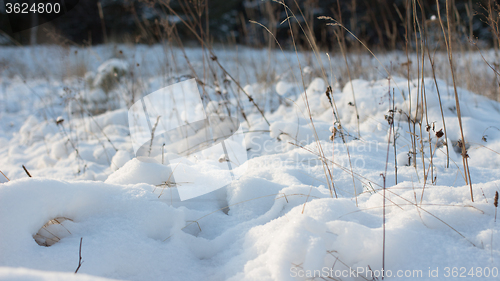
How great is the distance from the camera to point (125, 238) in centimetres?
73

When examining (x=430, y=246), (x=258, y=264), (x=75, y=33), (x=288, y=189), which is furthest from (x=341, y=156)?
(x=75, y=33)

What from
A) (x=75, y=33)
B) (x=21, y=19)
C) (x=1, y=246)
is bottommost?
(x=1, y=246)

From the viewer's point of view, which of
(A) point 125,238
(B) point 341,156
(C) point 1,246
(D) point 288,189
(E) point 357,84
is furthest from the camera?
(E) point 357,84

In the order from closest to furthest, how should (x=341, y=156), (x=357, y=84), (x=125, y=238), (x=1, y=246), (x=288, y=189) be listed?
(x=1, y=246)
(x=125, y=238)
(x=288, y=189)
(x=341, y=156)
(x=357, y=84)

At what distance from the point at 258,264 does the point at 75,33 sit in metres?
10.2

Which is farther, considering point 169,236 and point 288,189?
point 288,189

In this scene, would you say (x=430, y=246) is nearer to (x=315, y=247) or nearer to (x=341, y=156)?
(x=315, y=247)

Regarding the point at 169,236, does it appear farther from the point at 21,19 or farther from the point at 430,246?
the point at 21,19

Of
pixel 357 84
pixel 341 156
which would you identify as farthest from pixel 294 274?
pixel 357 84

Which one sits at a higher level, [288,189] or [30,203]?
[30,203]

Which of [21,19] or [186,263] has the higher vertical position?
[21,19]

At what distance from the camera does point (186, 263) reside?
→ 0.74m

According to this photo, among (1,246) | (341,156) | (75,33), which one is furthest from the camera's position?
(75,33)

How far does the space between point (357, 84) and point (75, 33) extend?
9.17m
